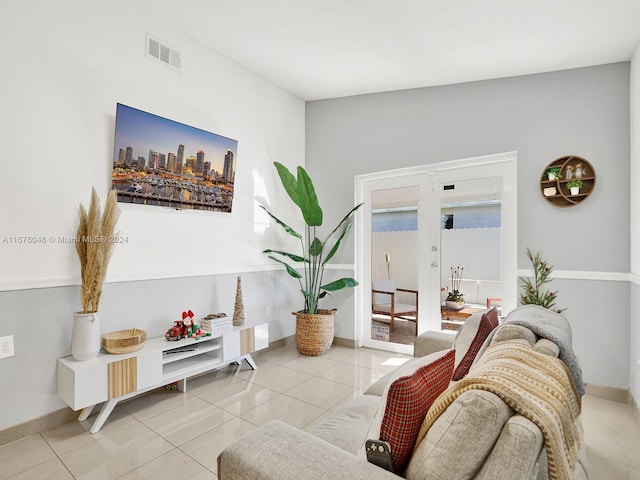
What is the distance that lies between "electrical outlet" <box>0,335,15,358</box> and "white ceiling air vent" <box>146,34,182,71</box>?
2.24 metres

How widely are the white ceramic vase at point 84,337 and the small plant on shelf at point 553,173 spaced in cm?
367

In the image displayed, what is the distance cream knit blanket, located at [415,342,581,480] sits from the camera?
83cm

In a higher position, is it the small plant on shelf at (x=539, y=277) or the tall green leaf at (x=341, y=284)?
the small plant on shelf at (x=539, y=277)

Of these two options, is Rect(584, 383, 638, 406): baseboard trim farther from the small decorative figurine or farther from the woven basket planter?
the small decorative figurine

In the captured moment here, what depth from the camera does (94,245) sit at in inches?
90.4

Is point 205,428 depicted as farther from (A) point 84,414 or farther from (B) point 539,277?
(B) point 539,277

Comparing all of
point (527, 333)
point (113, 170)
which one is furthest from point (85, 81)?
point (527, 333)

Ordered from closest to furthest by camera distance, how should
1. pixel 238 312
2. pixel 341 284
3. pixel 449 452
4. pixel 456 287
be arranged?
pixel 449 452 → pixel 238 312 → pixel 456 287 → pixel 341 284

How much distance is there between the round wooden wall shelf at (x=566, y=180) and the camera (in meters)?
2.85

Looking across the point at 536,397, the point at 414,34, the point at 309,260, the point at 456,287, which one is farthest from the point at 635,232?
the point at 309,260

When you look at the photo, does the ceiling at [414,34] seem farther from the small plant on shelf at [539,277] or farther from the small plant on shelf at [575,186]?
the small plant on shelf at [539,277]

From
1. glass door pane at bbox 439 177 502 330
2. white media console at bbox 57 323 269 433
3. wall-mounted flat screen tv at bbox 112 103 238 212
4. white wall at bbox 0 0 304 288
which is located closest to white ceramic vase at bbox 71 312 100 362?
white media console at bbox 57 323 269 433

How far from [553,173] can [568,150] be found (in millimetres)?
218

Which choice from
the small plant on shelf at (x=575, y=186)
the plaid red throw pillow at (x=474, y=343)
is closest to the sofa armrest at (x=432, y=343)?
the plaid red throw pillow at (x=474, y=343)
